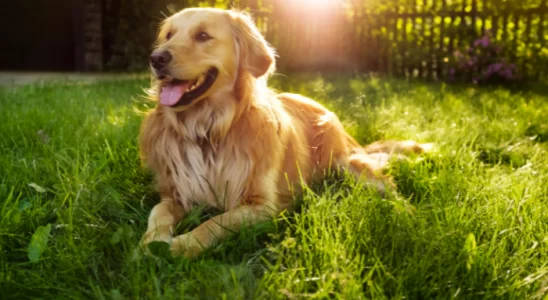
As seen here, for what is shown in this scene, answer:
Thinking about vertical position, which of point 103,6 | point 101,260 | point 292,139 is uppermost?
point 103,6

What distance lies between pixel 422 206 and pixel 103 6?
31.3ft

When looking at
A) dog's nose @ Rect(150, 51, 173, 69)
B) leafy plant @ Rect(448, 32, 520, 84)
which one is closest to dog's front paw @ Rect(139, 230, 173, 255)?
dog's nose @ Rect(150, 51, 173, 69)

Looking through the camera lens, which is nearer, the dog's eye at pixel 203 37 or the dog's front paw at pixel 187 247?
the dog's front paw at pixel 187 247

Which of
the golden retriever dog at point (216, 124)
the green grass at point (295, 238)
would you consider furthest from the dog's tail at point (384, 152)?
the golden retriever dog at point (216, 124)

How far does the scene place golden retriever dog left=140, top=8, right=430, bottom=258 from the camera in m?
2.52

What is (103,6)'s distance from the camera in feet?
34.7

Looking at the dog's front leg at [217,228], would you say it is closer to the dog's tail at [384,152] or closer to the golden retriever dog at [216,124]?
the golden retriever dog at [216,124]

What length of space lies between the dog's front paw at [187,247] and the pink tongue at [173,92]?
701 mm

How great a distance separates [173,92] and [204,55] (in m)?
0.22

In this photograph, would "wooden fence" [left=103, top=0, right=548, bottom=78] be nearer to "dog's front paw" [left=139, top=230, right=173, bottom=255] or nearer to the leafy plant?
the leafy plant

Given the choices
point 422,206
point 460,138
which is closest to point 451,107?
point 460,138

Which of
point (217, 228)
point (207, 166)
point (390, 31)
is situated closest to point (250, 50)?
point (207, 166)

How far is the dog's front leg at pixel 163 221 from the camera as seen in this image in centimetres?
212

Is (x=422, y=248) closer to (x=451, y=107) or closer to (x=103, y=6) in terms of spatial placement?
(x=451, y=107)
